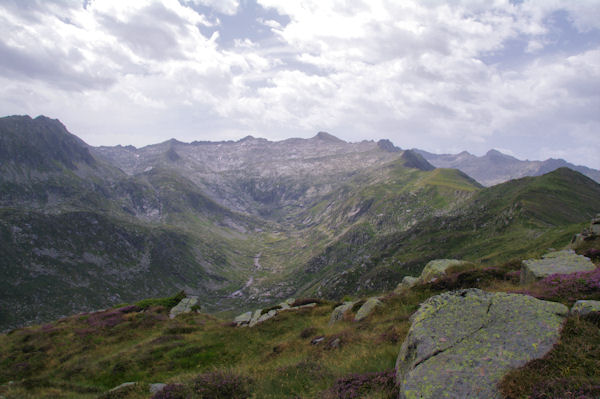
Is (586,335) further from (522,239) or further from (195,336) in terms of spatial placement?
(522,239)

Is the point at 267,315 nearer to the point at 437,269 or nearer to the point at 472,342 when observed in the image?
the point at 437,269

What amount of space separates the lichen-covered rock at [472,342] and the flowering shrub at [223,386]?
25.9 feet

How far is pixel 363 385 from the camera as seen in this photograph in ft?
37.6

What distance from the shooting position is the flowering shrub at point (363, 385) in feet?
35.8

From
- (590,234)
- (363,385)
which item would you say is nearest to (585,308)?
(363,385)

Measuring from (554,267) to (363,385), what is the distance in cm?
1865

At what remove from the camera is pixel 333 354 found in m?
18.3

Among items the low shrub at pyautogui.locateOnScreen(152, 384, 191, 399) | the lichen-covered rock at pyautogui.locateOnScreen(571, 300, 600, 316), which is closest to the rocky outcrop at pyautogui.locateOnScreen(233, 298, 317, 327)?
the low shrub at pyautogui.locateOnScreen(152, 384, 191, 399)

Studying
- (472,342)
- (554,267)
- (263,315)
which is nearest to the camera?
(472,342)

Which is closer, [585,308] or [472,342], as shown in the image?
[472,342]

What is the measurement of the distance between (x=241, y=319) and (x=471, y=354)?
38.0 meters

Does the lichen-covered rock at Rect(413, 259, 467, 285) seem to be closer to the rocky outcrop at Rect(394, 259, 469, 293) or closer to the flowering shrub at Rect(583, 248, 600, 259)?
the rocky outcrop at Rect(394, 259, 469, 293)

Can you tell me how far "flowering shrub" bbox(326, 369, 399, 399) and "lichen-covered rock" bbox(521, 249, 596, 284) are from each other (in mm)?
15445

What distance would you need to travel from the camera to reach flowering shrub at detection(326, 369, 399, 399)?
10.9 m
